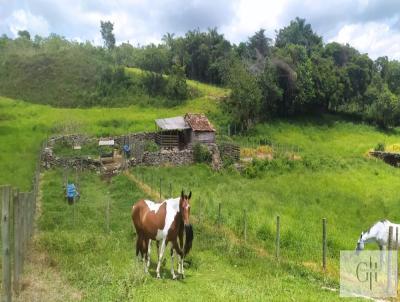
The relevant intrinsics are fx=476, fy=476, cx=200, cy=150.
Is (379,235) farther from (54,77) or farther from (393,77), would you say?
(393,77)

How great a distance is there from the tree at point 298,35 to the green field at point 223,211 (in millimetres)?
39030

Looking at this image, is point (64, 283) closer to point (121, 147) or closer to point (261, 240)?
point (261, 240)

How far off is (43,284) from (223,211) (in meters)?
12.1

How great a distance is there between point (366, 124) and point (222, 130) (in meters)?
23.5

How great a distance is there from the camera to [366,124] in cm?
6247

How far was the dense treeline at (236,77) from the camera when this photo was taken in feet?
185

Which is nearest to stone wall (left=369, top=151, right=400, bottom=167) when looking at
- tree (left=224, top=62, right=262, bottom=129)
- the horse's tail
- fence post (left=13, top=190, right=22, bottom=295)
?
tree (left=224, top=62, right=262, bottom=129)

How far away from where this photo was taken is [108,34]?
11338cm

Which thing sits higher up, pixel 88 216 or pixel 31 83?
pixel 31 83

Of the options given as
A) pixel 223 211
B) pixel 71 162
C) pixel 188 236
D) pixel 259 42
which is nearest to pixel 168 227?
pixel 188 236

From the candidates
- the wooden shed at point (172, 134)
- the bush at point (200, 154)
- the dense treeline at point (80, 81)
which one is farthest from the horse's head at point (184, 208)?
the dense treeline at point (80, 81)

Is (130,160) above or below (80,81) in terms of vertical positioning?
below

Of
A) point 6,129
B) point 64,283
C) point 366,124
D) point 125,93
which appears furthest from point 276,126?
point 64,283

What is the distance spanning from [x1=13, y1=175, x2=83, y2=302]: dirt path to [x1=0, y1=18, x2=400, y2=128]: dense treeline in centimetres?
3935
